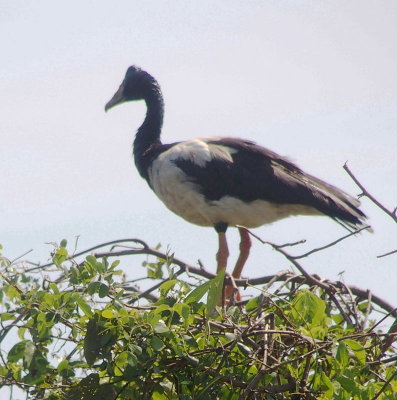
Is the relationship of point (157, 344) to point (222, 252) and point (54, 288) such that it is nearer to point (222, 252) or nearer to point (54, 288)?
point (54, 288)

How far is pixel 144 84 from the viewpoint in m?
8.49

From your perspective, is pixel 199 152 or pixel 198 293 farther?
pixel 199 152

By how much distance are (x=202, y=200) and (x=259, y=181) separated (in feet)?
1.32

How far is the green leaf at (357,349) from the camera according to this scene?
322 cm

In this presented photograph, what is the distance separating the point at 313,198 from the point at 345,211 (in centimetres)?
23

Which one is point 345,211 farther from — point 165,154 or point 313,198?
point 165,154

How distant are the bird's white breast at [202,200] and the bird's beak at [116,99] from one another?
1.25m

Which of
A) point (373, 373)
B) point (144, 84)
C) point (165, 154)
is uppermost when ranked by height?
point (144, 84)

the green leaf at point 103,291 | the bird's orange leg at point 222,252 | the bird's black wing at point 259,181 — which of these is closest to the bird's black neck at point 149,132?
the bird's black wing at point 259,181

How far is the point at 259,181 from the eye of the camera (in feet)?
22.7

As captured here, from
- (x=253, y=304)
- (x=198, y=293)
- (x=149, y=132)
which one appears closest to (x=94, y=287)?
(x=198, y=293)

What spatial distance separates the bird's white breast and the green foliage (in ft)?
11.1

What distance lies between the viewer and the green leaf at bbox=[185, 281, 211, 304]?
3.30 meters

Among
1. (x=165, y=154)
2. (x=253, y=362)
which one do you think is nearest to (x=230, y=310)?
(x=253, y=362)
